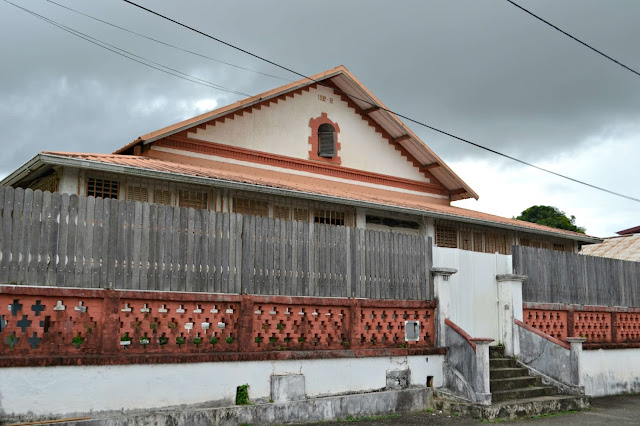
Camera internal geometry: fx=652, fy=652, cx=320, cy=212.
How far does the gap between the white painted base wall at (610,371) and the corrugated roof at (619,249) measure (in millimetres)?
10042

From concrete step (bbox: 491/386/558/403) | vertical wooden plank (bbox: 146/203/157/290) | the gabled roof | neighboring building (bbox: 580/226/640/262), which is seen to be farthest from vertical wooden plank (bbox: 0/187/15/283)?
neighboring building (bbox: 580/226/640/262)

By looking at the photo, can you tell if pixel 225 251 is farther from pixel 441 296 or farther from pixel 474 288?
pixel 474 288

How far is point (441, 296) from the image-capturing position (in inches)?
468

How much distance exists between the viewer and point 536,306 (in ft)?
45.1

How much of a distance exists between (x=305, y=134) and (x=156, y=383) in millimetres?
9936

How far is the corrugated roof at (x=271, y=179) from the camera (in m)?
11.4

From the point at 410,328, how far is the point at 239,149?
21.5ft

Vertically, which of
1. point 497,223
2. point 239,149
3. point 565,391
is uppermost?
point 239,149

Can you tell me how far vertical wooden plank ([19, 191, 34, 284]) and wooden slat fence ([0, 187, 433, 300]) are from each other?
0.01m

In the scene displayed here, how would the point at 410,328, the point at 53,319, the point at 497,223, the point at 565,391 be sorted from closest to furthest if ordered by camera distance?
the point at 53,319, the point at 410,328, the point at 565,391, the point at 497,223

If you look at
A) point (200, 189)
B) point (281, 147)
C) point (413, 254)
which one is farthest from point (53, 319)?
point (281, 147)

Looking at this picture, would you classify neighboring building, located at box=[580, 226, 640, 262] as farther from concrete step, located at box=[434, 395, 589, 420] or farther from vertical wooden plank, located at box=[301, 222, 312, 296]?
vertical wooden plank, located at box=[301, 222, 312, 296]

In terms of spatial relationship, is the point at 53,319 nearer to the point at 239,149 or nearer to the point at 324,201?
the point at 324,201

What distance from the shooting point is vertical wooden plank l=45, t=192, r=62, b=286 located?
7887mm
